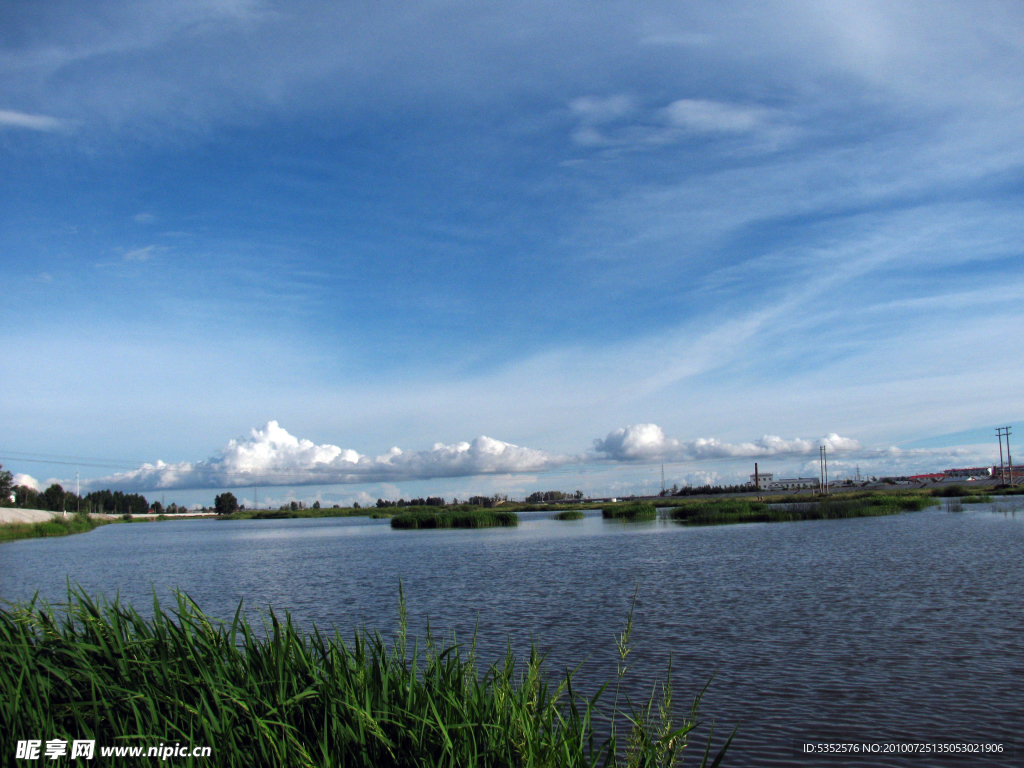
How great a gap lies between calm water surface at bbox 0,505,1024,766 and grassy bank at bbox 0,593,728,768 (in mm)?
1137

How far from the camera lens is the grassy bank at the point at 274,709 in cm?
606

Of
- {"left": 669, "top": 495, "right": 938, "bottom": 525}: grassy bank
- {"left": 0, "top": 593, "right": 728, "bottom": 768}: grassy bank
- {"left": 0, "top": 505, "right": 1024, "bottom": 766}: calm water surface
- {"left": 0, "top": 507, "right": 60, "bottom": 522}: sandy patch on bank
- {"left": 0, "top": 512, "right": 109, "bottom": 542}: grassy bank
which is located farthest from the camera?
{"left": 0, "top": 507, "right": 60, "bottom": 522}: sandy patch on bank

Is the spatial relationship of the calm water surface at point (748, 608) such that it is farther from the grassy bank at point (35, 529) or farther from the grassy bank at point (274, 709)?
the grassy bank at point (35, 529)

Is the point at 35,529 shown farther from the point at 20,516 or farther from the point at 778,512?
the point at 778,512

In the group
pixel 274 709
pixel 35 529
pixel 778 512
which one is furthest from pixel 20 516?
pixel 274 709

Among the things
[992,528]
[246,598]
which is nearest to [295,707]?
[246,598]

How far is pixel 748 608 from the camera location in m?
19.7

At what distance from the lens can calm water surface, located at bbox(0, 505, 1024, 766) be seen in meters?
11.1

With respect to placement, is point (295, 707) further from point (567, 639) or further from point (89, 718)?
point (567, 639)

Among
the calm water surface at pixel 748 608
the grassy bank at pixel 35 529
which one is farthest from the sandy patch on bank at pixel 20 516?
the calm water surface at pixel 748 608

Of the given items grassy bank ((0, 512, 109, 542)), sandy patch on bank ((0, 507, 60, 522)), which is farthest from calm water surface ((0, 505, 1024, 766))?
sandy patch on bank ((0, 507, 60, 522))

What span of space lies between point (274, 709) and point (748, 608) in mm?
16743

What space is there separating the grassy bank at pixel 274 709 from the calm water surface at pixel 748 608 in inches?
44.8

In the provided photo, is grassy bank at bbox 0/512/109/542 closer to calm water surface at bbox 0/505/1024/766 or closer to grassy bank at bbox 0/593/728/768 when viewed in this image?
calm water surface at bbox 0/505/1024/766
